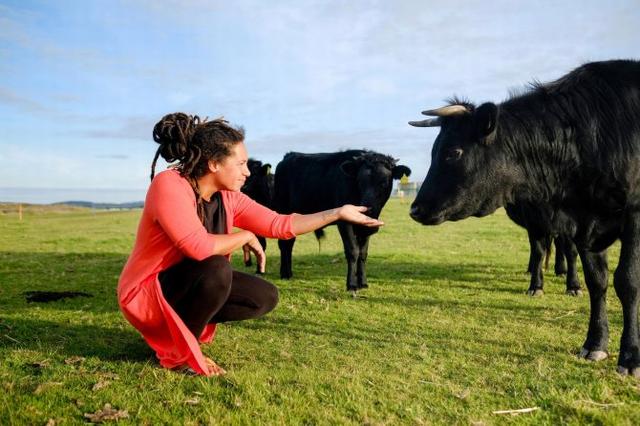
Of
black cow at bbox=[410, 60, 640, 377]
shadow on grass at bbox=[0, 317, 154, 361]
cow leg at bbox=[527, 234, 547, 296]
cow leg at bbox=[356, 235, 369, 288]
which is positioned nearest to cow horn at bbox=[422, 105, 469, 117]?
black cow at bbox=[410, 60, 640, 377]

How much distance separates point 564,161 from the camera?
4676mm

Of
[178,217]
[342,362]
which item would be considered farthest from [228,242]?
[342,362]

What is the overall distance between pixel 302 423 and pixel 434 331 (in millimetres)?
2675

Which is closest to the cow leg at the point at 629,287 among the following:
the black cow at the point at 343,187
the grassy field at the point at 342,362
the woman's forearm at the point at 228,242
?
the grassy field at the point at 342,362

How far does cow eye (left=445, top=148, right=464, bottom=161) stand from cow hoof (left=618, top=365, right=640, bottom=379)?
6.92ft

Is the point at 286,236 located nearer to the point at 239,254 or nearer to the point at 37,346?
the point at 37,346

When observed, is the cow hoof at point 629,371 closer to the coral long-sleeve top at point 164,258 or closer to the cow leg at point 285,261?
the coral long-sleeve top at point 164,258

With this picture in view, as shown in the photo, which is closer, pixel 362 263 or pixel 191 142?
pixel 191 142

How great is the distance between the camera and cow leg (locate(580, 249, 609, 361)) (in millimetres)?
4621

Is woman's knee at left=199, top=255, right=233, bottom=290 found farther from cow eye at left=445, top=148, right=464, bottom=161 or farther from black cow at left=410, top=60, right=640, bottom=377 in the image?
cow eye at left=445, top=148, right=464, bottom=161

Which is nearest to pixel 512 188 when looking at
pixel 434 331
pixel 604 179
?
pixel 604 179

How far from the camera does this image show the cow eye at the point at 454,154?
4840mm

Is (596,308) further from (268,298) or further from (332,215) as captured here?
(268,298)

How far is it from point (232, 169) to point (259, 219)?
0.64 metres
